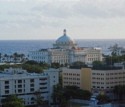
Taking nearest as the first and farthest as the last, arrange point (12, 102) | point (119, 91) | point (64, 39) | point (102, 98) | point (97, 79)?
point (12, 102) < point (102, 98) < point (119, 91) < point (97, 79) < point (64, 39)

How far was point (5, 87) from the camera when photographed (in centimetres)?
4059

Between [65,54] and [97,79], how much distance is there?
26.8 m

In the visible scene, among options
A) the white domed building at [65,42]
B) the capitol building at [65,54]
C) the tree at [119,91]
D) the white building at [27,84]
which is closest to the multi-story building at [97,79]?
the tree at [119,91]

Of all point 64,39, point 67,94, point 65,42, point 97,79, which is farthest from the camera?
point 64,39

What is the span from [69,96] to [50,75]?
239cm

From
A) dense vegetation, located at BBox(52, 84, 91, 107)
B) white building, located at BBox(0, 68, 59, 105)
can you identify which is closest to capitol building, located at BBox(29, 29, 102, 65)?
dense vegetation, located at BBox(52, 84, 91, 107)

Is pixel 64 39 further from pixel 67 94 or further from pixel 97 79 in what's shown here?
pixel 67 94

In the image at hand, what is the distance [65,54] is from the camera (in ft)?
243

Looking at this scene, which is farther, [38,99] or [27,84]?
[27,84]

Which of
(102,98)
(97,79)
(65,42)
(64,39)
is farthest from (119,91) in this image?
(64,39)

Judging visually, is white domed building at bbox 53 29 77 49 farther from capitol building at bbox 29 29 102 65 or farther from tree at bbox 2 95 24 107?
tree at bbox 2 95 24 107

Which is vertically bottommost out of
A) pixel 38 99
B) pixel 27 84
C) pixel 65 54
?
pixel 38 99

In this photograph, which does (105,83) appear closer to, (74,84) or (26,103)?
(74,84)

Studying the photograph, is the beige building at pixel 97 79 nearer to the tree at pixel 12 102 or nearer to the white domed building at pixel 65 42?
the tree at pixel 12 102
